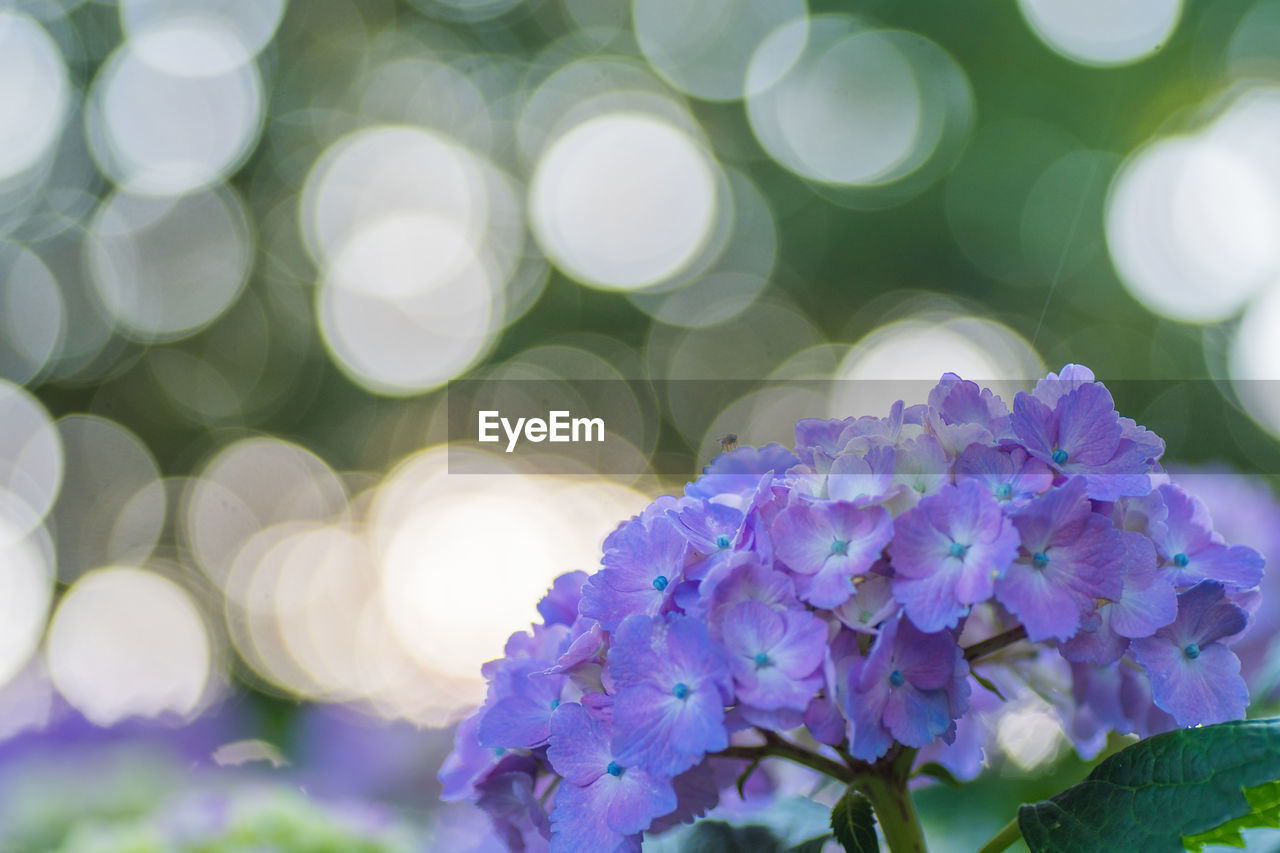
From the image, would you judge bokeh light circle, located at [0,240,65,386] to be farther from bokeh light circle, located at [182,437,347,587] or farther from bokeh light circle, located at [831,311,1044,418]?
bokeh light circle, located at [831,311,1044,418]

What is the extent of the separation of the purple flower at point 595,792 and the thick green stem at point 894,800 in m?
0.13

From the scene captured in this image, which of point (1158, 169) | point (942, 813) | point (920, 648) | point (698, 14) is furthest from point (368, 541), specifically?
point (920, 648)

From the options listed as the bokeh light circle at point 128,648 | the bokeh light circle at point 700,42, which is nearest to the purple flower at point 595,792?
the bokeh light circle at point 128,648

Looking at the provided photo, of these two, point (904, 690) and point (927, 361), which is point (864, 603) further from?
point (927, 361)

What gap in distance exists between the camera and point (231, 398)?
19.1 feet

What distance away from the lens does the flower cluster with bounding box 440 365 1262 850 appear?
0.54m

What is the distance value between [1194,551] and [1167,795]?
163 millimetres

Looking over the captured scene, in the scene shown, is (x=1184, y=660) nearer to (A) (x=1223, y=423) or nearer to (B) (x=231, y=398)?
(A) (x=1223, y=423)

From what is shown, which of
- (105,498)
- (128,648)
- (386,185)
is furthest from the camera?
(386,185)

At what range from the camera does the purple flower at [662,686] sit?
54 centimetres

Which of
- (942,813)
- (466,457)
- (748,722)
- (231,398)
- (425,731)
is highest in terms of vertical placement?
(748,722)

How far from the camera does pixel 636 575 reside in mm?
599

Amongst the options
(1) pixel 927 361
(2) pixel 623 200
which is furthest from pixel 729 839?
(2) pixel 623 200

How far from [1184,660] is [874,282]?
3.63 meters
